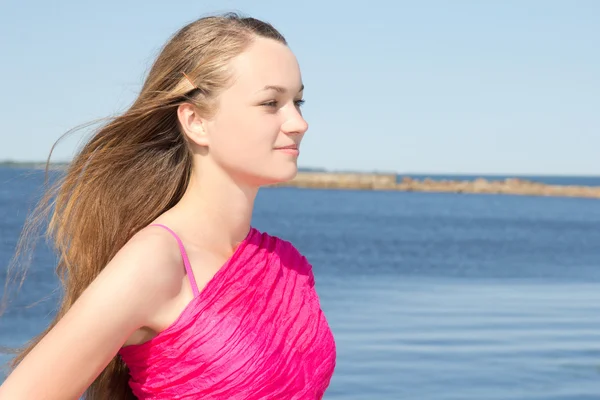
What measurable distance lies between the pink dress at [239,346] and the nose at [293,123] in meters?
0.26

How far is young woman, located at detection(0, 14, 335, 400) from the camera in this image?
172 centimetres

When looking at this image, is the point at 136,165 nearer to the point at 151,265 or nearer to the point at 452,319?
the point at 151,265

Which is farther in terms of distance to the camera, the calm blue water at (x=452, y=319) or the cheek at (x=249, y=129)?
the calm blue water at (x=452, y=319)

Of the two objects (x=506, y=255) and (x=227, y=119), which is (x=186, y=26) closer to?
(x=227, y=119)

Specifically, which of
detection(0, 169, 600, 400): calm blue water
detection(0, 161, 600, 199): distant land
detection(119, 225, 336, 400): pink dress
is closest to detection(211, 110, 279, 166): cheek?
detection(119, 225, 336, 400): pink dress

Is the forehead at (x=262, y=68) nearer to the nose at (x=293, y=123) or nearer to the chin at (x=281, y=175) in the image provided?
the nose at (x=293, y=123)

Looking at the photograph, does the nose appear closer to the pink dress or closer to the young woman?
the young woman

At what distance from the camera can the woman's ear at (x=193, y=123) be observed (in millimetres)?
2029

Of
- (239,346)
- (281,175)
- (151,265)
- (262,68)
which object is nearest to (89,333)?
(151,265)

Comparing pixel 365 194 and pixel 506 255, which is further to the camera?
pixel 365 194

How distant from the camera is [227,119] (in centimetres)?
198

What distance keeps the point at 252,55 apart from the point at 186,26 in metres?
0.17

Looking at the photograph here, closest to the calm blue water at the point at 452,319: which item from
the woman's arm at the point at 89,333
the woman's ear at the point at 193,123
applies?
the woman's ear at the point at 193,123

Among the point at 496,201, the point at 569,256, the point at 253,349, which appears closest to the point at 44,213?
the point at 253,349
